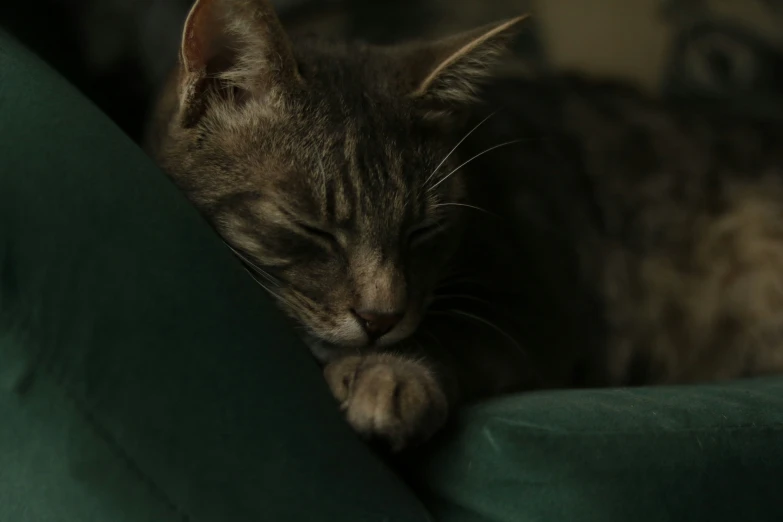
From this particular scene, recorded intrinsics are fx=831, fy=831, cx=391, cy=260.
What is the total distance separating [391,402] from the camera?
0.88m

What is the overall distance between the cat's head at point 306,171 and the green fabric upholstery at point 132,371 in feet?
0.76

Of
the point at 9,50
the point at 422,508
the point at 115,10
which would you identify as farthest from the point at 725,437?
the point at 115,10

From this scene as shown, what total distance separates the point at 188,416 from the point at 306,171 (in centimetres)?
42

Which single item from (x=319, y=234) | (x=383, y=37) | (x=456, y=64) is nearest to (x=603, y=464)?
(x=319, y=234)

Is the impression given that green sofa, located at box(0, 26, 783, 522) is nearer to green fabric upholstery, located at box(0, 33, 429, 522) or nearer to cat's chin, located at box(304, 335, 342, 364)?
green fabric upholstery, located at box(0, 33, 429, 522)

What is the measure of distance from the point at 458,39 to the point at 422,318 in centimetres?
44

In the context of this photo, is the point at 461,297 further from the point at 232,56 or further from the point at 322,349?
the point at 232,56

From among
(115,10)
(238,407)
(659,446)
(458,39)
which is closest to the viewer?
(238,407)

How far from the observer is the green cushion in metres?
0.85

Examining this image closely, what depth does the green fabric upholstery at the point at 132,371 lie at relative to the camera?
75 cm

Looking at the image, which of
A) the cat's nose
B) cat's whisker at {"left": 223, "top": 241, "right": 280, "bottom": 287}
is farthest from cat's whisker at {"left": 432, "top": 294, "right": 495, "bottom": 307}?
cat's whisker at {"left": 223, "top": 241, "right": 280, "bottom": 287}

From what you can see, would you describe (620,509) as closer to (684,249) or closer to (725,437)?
(725,437)

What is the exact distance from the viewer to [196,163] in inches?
44.6

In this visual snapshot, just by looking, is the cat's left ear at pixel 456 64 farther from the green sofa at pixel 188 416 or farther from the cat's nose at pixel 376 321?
the green sofa at pixel 188 416
